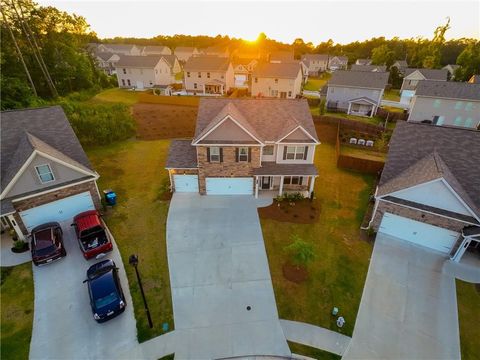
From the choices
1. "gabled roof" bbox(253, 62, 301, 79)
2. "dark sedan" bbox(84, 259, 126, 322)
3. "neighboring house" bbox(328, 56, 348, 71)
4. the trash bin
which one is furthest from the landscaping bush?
"neighboring house" bbox(328, 56, 348, 71)

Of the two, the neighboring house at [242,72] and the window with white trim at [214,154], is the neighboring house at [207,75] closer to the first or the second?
the neighboring house at [242,72]

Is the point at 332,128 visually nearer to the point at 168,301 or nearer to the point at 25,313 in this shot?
the point at 168,301

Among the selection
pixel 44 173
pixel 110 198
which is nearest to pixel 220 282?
pixel 110 198

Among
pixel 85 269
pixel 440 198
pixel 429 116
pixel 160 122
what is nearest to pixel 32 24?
pixel 160 122

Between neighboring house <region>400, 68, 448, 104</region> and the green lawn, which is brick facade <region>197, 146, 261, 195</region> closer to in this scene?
the green lawn

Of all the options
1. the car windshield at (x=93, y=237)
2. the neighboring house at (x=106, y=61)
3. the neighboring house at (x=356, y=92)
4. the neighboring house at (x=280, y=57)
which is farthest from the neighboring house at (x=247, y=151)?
the neighboring house at (x=106, y=61)

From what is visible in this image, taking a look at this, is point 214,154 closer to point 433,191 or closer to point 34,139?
point 34,139
